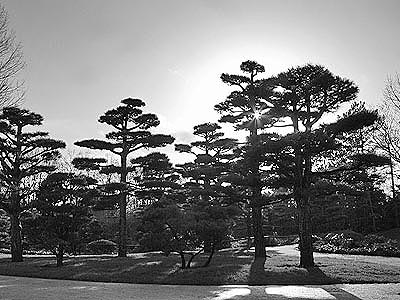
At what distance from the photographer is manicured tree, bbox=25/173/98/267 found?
1430 centimetres

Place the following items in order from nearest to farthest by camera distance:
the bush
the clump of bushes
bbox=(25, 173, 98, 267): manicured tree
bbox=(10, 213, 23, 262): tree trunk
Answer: bbox=(25, 173, 98, 267): manicured tree < bbox=(10, 213, 23, 262): tree trunk < the clump of bushes < the bush

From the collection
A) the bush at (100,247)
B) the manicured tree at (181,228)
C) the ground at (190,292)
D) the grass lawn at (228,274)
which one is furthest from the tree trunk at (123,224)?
the ground at (190,292)

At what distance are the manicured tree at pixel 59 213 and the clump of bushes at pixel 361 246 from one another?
467 inches

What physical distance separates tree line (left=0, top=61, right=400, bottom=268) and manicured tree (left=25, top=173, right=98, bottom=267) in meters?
0.04

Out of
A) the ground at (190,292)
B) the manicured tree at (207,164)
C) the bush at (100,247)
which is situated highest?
the manicured tree at (207,164)

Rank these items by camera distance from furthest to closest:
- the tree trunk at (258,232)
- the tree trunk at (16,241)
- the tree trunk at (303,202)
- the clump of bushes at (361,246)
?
the clump of bushes at (361,246) → the tree trunk at (16,241) → the tree trunk at (258,232) → the tree trunk at (303,202)

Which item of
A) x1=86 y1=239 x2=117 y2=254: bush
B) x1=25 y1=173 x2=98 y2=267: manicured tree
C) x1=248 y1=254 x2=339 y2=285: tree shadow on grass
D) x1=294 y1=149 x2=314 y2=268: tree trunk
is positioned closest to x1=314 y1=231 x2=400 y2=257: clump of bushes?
x1=294 y1=149 x2=314 y2=268: tree trunk

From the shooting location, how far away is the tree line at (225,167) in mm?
11398

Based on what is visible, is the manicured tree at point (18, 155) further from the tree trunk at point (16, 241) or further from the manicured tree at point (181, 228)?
the manicured tree at point (181, 228)

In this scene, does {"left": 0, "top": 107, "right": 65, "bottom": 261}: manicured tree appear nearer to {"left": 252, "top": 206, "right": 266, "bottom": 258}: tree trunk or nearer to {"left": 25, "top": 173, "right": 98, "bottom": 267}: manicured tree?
{"left": 25, "top": 173, "right": 98, "bottom": 267}: manicured tree

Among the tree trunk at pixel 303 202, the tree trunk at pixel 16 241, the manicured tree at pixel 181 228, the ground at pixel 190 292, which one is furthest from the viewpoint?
the tree trunk at pixel 16 241

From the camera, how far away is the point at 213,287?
8.63 meters

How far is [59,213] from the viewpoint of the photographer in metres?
14.5

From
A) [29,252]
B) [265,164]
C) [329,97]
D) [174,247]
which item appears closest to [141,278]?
[174,247]
